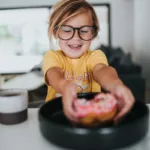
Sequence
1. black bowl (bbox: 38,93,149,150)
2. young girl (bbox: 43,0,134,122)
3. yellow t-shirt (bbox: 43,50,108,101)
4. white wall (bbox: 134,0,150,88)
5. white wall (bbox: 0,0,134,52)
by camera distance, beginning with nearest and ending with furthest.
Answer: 1. black bowl (bbox: 38,93,149,150)
2. young girl (bbox: 43,0,134,122)
3. yellow t-shirt (bbox: 43,50,108,101)
4. white wall (bbox: 134,0,150,88)
5. white wall (bbox: 0,0,134,52)

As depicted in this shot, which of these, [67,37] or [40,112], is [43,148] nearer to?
[40,112]

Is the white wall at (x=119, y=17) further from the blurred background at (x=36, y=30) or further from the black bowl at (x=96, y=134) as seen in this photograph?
the black bowl at (x=96, y=134)

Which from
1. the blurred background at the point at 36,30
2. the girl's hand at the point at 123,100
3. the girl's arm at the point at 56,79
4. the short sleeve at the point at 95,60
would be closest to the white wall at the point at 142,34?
the blurred background at the point at 36,30

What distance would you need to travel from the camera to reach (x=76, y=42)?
0.67 metres

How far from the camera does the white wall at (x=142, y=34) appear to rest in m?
4.02

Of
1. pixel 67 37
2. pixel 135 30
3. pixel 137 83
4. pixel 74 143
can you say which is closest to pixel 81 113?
pixel 74 143

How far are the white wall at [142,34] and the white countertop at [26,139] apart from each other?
3.51 m

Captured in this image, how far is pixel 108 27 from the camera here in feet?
15.7

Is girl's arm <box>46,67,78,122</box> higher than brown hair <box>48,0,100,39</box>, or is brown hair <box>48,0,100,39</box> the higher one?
brown hair <box>48,0,100,39</box>

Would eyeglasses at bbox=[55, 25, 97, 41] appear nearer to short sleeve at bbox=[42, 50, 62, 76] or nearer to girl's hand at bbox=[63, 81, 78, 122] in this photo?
short sleeve at bbox=[42, 50, 62, 76]

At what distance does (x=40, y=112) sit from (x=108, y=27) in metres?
4.30

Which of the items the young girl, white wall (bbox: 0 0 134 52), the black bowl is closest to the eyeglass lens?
the young girl

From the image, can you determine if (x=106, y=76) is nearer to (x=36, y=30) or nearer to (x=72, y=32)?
(x=72, y=32)

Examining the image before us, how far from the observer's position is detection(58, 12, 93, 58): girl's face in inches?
25.7
